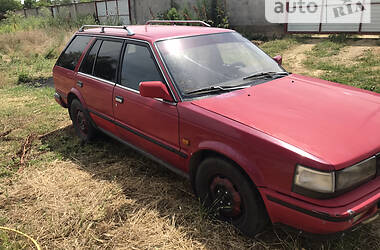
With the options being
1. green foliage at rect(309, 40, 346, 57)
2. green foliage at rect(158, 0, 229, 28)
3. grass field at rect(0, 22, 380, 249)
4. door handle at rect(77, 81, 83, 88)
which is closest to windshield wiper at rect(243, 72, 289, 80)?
grass field at rect(0, 22, 380, 249)

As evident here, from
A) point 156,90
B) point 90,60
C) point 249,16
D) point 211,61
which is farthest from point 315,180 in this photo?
point 249,16

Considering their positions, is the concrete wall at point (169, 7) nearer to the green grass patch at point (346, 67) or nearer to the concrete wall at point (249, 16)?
the concrete wall at point (249, 16)

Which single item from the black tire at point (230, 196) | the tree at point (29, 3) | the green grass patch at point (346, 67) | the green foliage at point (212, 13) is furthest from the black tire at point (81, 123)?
the tree at point (29, 3)

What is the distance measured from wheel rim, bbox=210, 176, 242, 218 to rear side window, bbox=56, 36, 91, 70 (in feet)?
9.51

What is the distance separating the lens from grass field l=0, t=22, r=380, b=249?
2650 millimetres

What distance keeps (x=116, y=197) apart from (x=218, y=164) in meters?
1.34

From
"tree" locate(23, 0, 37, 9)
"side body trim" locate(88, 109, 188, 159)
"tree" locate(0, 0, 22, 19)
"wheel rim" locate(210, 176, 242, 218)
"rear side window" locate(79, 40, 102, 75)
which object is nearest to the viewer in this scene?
"wheel rim" locate(210, 176, 242, 218)

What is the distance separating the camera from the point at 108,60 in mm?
3924

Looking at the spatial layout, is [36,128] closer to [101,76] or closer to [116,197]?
[101,76]

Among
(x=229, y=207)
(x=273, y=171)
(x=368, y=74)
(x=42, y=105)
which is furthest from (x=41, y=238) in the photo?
(x=368, y=74)

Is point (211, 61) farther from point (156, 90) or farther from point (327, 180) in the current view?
point (327, 180)

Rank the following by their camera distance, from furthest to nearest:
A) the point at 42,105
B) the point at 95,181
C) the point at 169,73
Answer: the point at 42,105, the point at 95,181, the point at 169,73

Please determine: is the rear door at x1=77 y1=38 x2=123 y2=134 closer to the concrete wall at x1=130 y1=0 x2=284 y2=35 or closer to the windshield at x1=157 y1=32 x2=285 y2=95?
the windshield at x1=157 y1=32 x2=285 y2=95

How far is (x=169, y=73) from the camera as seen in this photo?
3.01 m
